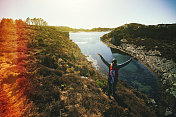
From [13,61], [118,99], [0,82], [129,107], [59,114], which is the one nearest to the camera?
[59,114]

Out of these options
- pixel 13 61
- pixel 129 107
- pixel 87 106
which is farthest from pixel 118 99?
pixel 13 61

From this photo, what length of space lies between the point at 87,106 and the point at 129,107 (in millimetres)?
3002

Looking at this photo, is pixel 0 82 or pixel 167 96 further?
pixel 167 96

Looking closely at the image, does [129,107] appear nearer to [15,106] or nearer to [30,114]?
[30,114]

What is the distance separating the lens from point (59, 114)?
3527 mm

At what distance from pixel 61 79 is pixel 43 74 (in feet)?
4.65

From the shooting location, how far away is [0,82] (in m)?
4.20

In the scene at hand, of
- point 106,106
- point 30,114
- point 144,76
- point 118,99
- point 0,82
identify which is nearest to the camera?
point 30,114

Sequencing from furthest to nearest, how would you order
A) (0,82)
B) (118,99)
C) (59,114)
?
(118,99), (0,82), (59,114)

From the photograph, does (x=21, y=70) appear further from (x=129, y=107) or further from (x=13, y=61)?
(x=129, y=107)

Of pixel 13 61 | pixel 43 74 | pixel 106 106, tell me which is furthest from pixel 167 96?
pixel 13 61

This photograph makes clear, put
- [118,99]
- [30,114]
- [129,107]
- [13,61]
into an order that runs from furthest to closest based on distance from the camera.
Answer: [13,61] < [118,99] < [129,107] < [30,114]

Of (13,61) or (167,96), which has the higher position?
(13,61)

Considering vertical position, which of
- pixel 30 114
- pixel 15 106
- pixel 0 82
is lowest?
pixel 30 114
